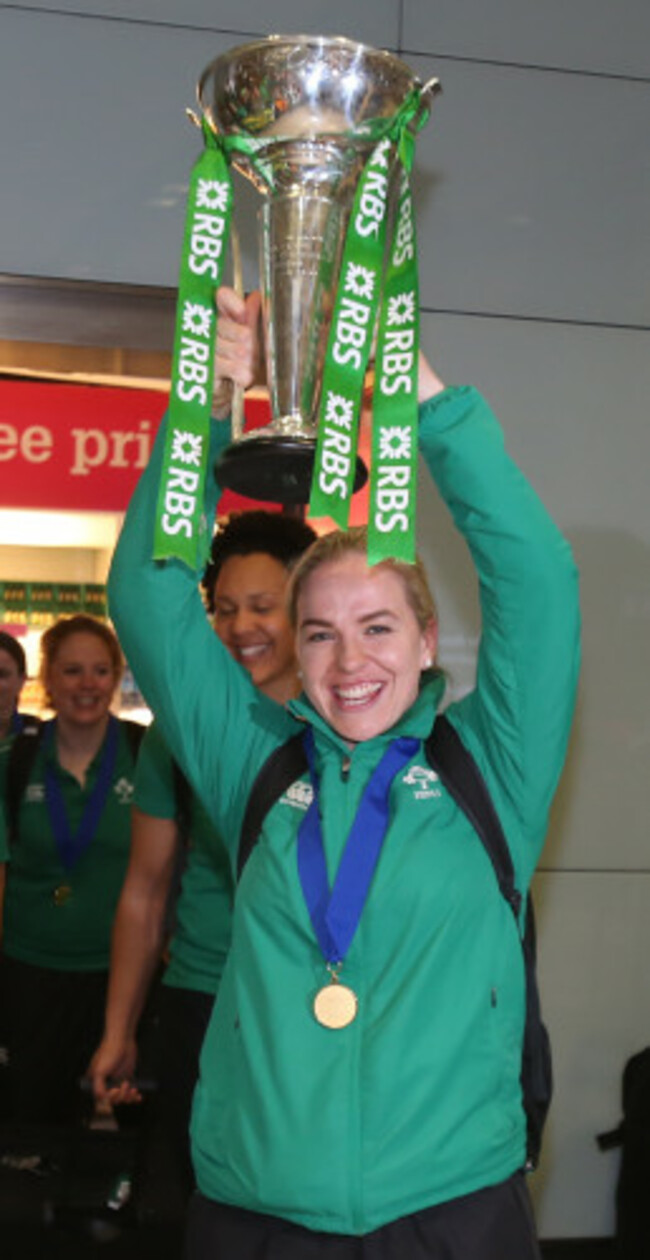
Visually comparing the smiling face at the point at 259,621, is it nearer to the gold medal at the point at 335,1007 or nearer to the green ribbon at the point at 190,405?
the green ribbon at the point at 190,405

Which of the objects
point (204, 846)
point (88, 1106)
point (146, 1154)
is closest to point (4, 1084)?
point (88, 1106)

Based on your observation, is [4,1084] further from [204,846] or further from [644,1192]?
[644,1192]

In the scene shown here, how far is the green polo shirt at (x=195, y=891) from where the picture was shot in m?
2.86

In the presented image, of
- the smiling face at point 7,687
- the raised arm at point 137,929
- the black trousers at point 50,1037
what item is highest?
the smiling face at point 7,687

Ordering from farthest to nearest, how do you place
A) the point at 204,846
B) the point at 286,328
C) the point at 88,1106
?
1. the point at 88,1106
2. the point at 204,846
3. the point at 286,328

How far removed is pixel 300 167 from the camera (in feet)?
6.73

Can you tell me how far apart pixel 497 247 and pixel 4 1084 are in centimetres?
255

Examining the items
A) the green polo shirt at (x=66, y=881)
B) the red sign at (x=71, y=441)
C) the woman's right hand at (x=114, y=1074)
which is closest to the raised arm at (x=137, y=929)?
the woman's right hand at (x=114, y=1074)

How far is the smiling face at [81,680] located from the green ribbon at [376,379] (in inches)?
94.5

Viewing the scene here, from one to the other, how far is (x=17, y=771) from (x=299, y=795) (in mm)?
2208

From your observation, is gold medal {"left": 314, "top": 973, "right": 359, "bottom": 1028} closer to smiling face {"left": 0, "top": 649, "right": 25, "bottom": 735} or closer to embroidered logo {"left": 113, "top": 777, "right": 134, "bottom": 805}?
embroidered logo {"left": 113, "top": 777, "right": 134, "bottom": 805}

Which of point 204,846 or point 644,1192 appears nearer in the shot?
point 204,846

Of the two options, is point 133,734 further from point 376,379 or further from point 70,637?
point 376,379

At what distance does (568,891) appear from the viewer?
4090 millimetres
